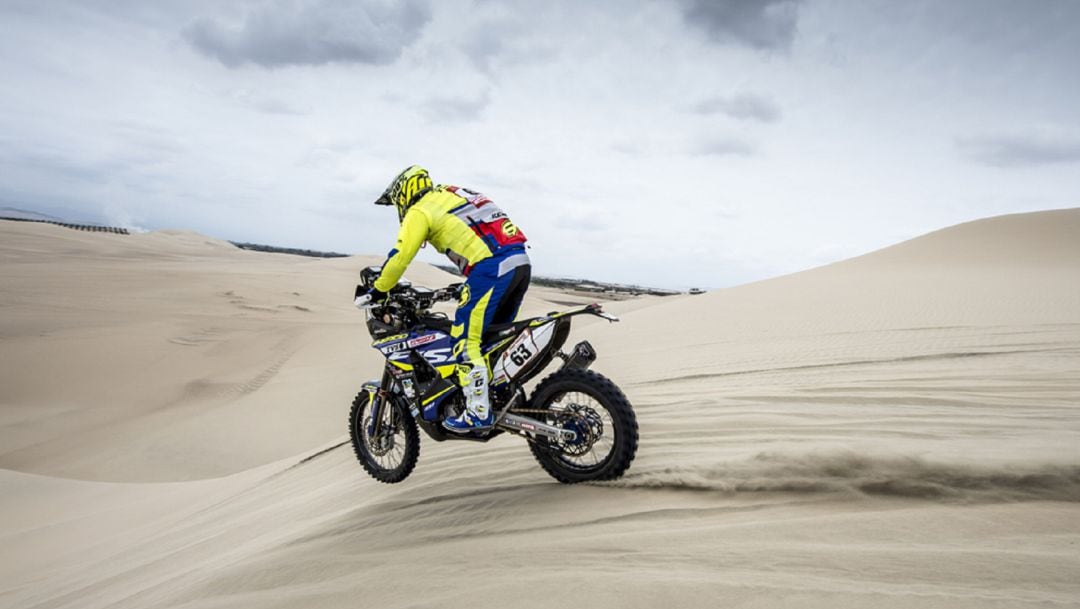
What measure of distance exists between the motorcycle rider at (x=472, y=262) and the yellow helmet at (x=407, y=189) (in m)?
0.09

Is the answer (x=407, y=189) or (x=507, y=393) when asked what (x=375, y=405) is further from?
(x=407, y=189)

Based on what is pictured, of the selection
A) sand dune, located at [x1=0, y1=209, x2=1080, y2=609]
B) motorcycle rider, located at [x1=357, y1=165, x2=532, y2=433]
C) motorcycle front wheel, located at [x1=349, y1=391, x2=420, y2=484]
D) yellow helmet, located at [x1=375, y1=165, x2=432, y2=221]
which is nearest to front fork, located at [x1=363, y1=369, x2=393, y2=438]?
motorcycle front wheel, located at [x1=349, y1=391, x2=420, y2=484]

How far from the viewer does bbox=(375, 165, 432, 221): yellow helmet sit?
11.7 ft

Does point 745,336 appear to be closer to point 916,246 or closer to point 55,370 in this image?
point 55,370

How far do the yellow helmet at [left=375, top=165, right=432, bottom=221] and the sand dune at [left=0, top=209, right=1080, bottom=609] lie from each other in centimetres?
180

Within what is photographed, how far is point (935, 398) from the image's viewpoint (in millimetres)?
4145

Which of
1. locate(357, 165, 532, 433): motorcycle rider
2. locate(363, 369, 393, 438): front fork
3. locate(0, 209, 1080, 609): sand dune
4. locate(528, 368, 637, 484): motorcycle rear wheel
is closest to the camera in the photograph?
locate(0, 209, 1080, 609): sand dune

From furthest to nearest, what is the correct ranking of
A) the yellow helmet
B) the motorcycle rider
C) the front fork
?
the front fork
the yellow helmet
the motorcycle rider

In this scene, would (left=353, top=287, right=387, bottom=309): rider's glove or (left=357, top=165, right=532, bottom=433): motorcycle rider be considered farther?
(left=353, top=287, right=387, bottom=309): rider's glove

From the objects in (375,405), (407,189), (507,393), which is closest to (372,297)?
(407,189)

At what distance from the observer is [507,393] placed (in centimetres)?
339

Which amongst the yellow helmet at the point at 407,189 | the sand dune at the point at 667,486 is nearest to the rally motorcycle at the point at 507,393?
the sand dune at the point at 667,486

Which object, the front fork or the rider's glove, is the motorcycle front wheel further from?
the rider's glove

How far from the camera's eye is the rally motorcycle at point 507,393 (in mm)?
3047
